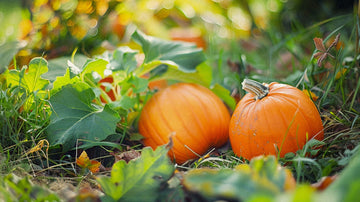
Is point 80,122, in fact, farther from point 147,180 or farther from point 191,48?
point 191,48

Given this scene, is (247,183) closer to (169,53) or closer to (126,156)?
(126,156)

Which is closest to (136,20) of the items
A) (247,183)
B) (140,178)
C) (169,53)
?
(169,53)

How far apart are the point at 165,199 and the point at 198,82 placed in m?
0.96

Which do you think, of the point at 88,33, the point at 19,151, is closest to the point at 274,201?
the point at 19,151

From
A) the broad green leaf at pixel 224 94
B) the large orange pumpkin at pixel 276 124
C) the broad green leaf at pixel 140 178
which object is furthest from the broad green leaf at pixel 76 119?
the broad green leaf at pixel 224 94

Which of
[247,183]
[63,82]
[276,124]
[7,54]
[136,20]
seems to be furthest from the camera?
[136,20]

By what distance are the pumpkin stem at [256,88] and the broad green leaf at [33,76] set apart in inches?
31.2

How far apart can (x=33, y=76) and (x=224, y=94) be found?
0.93m

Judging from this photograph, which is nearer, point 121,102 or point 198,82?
point 121,102

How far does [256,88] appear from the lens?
137 centimetres

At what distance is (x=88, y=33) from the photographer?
97.6 inches

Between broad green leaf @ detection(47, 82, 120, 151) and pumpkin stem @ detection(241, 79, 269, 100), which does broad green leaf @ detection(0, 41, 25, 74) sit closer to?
broad green leaf @ detection(47, 82, 120, 151)

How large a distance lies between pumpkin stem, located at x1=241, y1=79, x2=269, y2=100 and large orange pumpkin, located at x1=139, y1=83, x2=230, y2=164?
25 cm

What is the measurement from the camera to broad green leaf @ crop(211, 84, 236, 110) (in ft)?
5.79
